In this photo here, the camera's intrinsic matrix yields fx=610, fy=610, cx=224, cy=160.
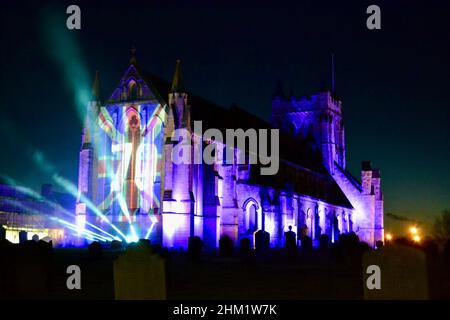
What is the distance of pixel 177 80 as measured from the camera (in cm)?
4672

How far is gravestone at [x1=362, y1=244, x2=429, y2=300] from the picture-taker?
10.3 metres

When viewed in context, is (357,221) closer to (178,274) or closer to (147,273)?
(178,274)

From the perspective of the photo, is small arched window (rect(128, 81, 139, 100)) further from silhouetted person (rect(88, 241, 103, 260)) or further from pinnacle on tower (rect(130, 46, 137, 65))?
silhouetted person (rect(88, 241, 103, 260))

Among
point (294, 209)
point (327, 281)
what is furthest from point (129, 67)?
point (327, 281)

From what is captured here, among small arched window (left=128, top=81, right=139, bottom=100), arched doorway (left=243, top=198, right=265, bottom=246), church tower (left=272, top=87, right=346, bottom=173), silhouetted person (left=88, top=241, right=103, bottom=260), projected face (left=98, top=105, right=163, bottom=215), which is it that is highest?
church tower (left=272, top=87, right=346, bottom=173)

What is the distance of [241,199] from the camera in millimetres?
50250

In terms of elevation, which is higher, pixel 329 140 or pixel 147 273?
pixel 329 140

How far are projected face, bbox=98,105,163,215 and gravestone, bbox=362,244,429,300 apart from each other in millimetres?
35684

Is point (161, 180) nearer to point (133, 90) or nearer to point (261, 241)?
point (133, 90)

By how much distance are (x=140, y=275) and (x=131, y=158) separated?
3781cm

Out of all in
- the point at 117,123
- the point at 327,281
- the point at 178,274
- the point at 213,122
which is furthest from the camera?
the point at 213,122

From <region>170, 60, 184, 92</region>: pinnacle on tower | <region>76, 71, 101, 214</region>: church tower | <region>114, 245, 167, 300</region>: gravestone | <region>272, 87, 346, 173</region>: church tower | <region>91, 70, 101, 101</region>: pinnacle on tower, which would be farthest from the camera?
<region>272, 87, 346, 173</region>: church tower

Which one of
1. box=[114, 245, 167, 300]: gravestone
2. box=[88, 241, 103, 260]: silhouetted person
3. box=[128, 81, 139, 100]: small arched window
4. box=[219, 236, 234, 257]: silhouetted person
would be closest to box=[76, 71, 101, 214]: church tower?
box=[128, 81, 139, 100]: small arched window

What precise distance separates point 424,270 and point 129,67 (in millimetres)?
41321
